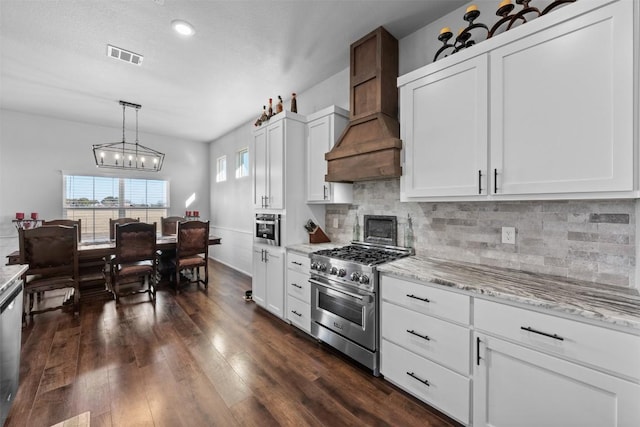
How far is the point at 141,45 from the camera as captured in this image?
2.69m

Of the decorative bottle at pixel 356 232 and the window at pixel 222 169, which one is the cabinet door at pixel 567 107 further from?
the window at pixel 222 169

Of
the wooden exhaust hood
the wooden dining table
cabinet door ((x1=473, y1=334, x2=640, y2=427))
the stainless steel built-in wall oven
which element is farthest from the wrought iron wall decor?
the wooden dining table

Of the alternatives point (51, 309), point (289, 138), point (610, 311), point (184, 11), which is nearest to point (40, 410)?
point (51, 309)

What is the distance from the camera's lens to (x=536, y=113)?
150 centimetres

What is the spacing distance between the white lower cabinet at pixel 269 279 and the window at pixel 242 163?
2.48m

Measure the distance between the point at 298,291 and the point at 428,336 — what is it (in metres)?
1.42

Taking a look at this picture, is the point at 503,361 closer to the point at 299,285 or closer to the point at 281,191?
the point at 299,285

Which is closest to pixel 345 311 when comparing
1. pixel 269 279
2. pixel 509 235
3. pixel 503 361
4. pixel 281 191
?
pixel 503 361

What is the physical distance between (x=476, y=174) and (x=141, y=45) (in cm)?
Result: 337

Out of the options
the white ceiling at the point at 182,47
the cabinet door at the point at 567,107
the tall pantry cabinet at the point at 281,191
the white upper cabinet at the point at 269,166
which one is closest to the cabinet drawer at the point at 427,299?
the cabinet door at the point at 567,107

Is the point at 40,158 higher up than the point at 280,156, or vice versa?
the point at 40,158

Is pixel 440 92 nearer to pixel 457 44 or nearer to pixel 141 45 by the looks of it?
pixel 457 44

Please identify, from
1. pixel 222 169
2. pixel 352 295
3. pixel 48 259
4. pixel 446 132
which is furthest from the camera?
pixel 222 169

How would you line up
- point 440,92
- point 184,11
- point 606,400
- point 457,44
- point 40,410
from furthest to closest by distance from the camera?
point 184,11, point 457,44, point 440,92, point 40,410, point 606,400
